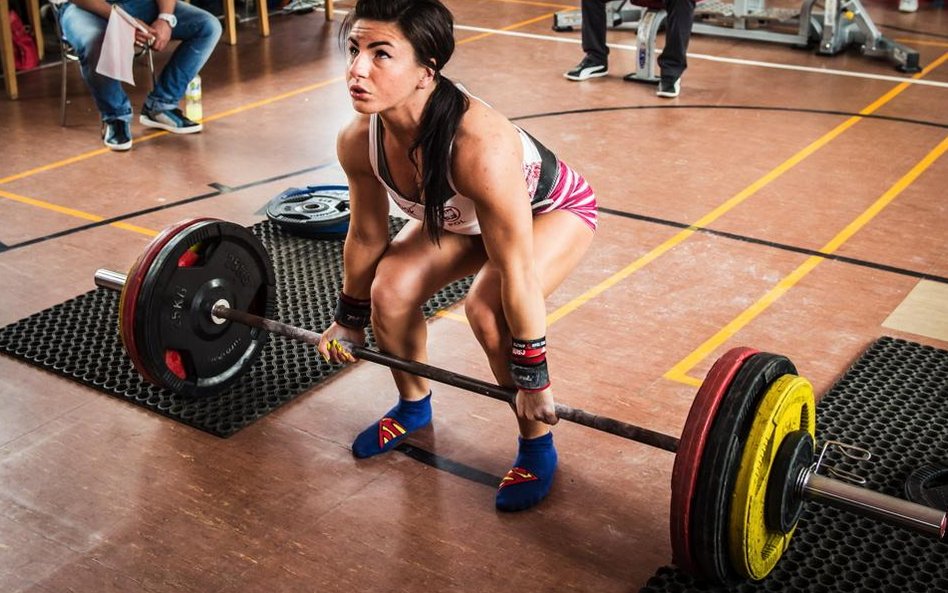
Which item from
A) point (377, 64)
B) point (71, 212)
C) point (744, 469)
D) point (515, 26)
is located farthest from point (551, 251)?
point (515, 26)

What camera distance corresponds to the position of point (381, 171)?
95.0 inches

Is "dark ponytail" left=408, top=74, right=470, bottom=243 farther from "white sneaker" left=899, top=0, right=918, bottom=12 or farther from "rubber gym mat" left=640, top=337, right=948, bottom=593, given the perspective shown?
"white sneaker" left=899, top=0, right=918, bottom=12

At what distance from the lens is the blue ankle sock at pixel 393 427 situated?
9.00 ft

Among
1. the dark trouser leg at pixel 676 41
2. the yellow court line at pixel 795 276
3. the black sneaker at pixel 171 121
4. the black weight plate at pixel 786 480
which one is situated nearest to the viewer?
the black weight plate at pixel 786 480

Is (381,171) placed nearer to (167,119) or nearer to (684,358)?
(684,358)

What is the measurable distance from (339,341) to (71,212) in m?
2.13

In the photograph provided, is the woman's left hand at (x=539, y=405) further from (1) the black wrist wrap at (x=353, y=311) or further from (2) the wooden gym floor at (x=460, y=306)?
→ (1) the black wrist wrap at (x=353, y=311)

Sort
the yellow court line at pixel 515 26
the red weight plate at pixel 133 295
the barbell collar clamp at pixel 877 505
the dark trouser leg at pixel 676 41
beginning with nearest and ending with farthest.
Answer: the barbell collar clamp at pixel 877 505 < the red weight plate at pixel 133 295 < the dark trouser leg at pixel 676 41 < the yellow court line at pixel 515 26

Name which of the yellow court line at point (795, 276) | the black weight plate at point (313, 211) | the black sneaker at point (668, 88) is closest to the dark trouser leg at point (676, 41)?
the black sneaker at point (668, 88)

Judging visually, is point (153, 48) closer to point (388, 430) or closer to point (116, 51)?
point (116, 51)

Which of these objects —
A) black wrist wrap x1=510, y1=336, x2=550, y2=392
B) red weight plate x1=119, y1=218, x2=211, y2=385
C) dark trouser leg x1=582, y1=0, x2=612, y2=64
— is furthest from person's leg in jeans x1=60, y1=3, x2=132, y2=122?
black wrist wrap x1=510, y1=336, x2=550, y2=392

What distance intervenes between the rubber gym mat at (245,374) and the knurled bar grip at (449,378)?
0.27 meters

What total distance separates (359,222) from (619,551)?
0.93 m

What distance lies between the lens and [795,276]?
3.72 meters
